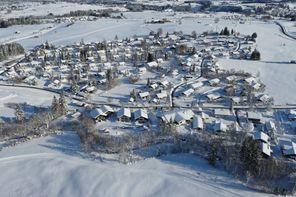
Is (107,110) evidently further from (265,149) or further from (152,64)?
(152,64)

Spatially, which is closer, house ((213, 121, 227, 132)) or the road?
house ((213, 121, 227, 132))

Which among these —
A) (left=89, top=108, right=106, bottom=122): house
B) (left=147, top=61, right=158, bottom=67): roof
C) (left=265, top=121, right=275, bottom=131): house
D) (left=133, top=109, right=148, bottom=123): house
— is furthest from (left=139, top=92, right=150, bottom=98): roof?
(left=265, top=121, right=275, bottom=131): house

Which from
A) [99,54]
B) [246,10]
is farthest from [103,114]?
[246,10]

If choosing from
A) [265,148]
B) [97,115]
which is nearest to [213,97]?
[265,148]

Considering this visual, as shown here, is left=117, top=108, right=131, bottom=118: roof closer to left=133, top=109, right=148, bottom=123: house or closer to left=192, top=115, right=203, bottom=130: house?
left=133, top=109, right=148, bottom=123: house

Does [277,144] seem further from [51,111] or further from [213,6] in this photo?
[213,6]

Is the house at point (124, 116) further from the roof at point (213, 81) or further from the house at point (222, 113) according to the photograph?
the roof at point (213, 81)
